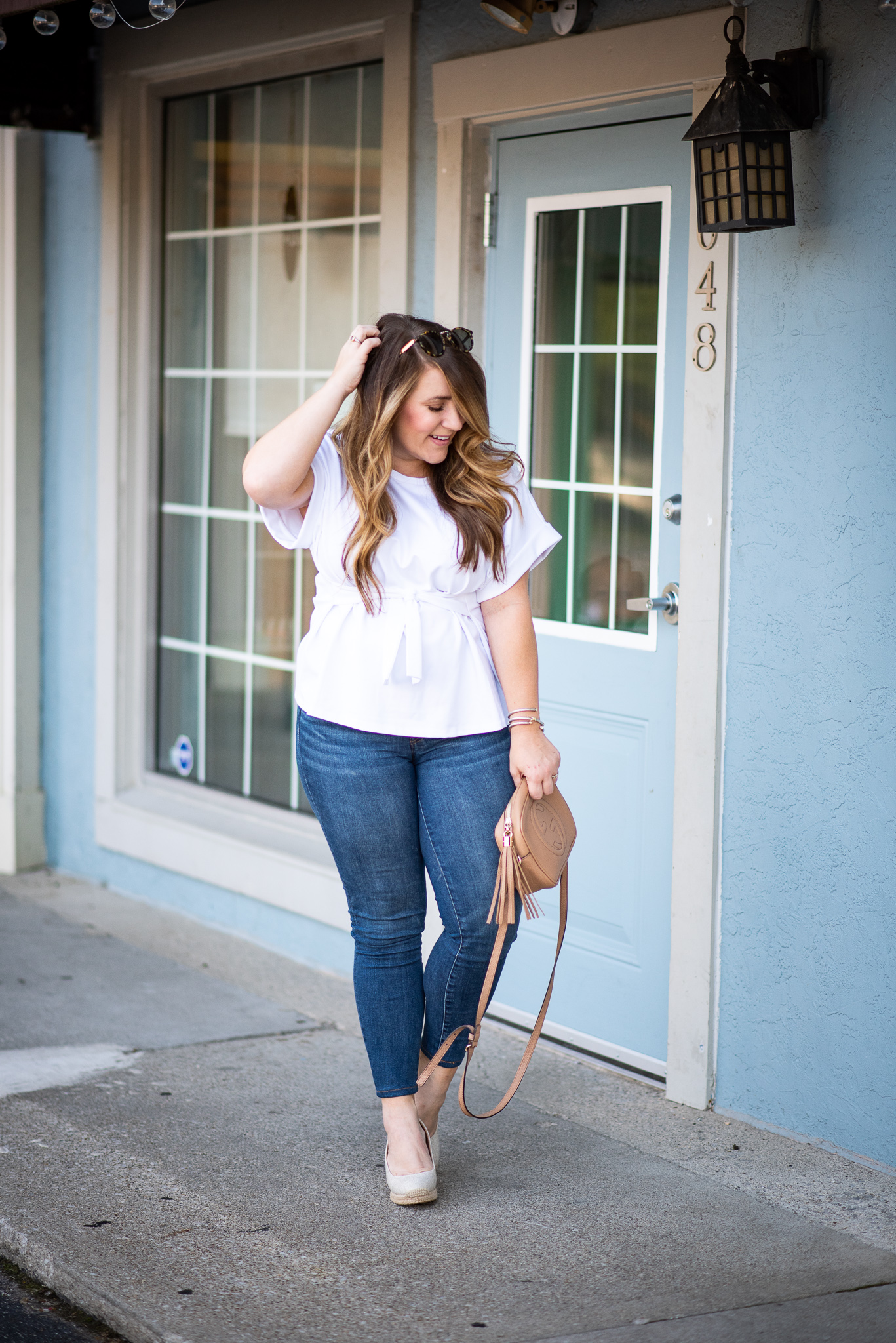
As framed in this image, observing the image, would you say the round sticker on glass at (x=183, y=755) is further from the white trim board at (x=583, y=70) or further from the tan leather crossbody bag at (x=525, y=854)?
the tan leather crossbody bag at (x=525, y=854)

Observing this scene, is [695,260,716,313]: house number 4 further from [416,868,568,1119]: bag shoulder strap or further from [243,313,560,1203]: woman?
[416,868,568,1119]: bag shoulder strap

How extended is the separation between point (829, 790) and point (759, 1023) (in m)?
0.61

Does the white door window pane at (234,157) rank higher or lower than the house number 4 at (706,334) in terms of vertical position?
higher

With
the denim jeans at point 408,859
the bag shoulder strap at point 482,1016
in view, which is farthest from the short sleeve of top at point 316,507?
the bag shoulder strap at point 482,1016

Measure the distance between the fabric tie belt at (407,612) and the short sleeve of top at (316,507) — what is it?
0.10 metres

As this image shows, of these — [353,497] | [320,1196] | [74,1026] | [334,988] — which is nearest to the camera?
[353,497]

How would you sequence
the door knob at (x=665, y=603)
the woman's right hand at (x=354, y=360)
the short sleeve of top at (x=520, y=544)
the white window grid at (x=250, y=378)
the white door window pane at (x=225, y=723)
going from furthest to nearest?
the white door window pane at (x=225, y=723) < the white window grid at (x=250, y=378) < the door knob at (x=665, y=603) < the short sleeve of top at (x=520, y=544) < the woman's right hand at (x=354, y=360)

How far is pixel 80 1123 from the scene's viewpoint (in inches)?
143

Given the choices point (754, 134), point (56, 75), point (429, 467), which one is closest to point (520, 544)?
point (429, 467)

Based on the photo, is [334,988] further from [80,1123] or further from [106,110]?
[106,110]

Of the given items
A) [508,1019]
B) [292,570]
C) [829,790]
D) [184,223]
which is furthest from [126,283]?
[829,790]

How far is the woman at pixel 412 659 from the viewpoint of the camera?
9.85 ft

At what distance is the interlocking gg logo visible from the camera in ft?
10.1

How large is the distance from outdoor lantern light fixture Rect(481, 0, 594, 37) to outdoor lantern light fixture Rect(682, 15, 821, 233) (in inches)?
24.7
